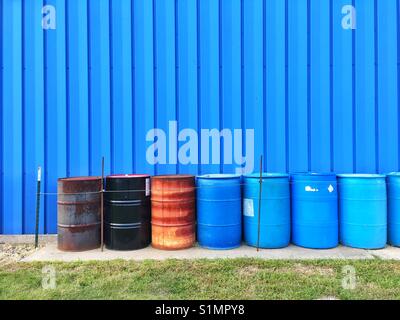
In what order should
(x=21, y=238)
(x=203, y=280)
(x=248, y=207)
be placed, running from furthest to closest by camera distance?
(x=21, y=238), (x=248, y=207), (x=203, y=280)

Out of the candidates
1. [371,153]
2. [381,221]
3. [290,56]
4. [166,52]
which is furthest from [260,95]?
[381,221]

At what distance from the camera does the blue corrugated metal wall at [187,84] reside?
243 inches

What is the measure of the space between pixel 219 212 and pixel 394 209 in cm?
278

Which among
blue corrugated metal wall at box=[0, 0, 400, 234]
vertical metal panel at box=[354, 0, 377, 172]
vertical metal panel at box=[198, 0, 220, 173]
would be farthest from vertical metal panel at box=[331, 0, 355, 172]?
vertical metal panel at box=[198, 0, 220, 173]

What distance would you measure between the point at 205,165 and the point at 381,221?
294 cm

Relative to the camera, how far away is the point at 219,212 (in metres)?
5.29

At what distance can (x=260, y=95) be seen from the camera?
6199 mm

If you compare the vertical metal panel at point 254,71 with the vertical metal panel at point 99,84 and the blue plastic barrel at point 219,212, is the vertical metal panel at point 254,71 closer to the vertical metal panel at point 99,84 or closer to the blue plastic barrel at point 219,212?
the blue plastic barrel at point 219,212

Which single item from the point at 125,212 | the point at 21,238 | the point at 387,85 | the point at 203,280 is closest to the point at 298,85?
the point at 387,85

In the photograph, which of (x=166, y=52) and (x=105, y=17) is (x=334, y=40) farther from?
(x=105, y=17)

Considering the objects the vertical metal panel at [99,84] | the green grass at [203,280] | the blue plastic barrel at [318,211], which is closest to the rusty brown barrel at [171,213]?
the green grass at [203,280]

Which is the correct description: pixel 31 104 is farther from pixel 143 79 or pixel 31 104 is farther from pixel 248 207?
pixel 248 207

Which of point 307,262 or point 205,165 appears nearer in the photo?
point 307,262

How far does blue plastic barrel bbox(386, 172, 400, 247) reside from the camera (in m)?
5.42
